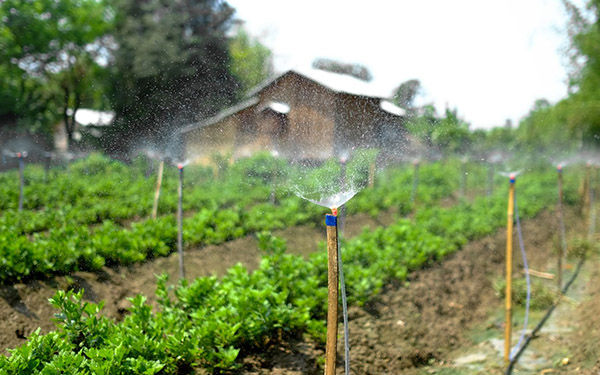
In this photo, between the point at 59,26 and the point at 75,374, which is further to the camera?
the point at 59,26

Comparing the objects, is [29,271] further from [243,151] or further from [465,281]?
[465,281]

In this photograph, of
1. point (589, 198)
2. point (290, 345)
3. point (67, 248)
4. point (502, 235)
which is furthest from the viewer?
point (589, 198)

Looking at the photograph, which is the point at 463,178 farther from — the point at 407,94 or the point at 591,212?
the point at 407,94

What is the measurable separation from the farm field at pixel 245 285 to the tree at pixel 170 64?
73 cm

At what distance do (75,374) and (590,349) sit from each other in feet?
13.0

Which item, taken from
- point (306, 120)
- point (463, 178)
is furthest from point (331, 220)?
point (463, 178)

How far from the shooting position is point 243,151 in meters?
2.71

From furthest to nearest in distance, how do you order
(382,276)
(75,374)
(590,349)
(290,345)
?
(382,276)
(590,349)
(290,345)
(75,374)

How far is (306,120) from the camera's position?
2.40 meters

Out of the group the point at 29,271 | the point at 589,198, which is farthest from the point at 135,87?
the point at 589,198

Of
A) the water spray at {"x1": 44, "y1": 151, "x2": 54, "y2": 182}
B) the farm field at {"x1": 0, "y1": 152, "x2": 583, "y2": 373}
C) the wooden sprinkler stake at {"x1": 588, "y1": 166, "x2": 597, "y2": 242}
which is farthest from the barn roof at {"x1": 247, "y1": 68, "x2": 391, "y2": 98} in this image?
the water spray at {"x1": 44, "y1": 151, "x2": 54, "y2": 182}

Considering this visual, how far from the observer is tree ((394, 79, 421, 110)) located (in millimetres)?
2303

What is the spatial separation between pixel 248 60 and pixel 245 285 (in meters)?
2.16

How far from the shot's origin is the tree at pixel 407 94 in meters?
2.30
